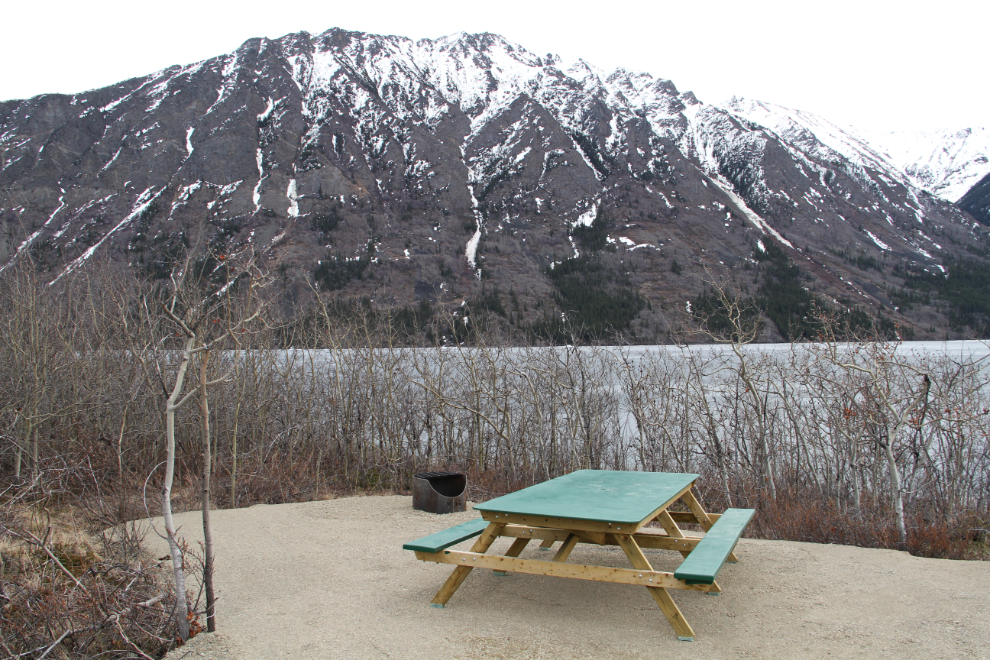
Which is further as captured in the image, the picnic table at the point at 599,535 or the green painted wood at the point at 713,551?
the picnic table at the point at 599,535

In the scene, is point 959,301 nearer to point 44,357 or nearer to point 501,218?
point 501,218

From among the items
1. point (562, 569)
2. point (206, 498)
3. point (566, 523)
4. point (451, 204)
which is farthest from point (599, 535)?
point (451, 204)

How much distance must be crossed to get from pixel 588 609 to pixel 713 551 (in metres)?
1.02

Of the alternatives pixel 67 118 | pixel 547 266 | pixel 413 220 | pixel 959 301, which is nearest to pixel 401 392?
pixel 547 266

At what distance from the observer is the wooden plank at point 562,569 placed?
393 cm

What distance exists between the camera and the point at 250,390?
43.6ft

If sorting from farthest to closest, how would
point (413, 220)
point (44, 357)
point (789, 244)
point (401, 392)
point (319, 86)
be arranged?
point (319, 86)
point (789, 244)
point (413, 220)
point (401, 392)
point (44, 357)

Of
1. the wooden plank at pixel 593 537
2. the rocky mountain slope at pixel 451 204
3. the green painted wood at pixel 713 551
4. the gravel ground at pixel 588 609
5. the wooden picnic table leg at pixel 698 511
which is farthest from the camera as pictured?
the rocky mountain slope at pixel 451 204

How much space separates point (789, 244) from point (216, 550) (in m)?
167

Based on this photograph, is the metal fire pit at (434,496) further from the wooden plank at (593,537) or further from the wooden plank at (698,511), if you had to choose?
the wooden plank at (698,511)

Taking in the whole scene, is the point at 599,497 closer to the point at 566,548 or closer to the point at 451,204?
the point at 566,548

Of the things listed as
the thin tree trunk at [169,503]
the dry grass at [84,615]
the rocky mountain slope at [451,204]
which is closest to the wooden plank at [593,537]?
the thin tree trunk at [169,503]

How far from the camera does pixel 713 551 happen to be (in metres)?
4.18

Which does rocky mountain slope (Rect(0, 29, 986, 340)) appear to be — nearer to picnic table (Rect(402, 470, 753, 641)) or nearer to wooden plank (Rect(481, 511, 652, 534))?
picnic table (Rect(402, 470, 753, 641))
